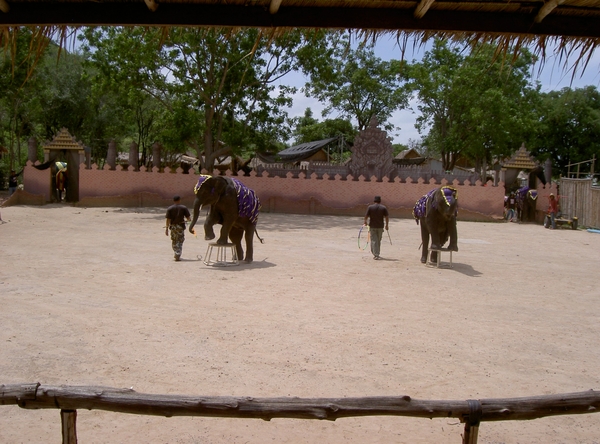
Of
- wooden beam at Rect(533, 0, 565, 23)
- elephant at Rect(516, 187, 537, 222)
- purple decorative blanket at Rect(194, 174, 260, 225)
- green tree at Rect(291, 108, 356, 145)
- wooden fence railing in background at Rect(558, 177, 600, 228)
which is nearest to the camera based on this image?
wooden beam at Rect(533, 0, 565, 23)

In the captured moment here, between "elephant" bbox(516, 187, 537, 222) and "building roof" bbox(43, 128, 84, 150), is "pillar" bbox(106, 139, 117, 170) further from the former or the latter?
"elephant" bbox(516, 187, 537, 222)

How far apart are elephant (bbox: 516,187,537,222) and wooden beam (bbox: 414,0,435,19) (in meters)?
22.2

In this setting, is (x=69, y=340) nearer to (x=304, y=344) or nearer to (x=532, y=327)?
(x=304, y=344)

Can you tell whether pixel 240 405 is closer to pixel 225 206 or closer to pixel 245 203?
pixel 225 206

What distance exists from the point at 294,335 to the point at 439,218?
6628 mm

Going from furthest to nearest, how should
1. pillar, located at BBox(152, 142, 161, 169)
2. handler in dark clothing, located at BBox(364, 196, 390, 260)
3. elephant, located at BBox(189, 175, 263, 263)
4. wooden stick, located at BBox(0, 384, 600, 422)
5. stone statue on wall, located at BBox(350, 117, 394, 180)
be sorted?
pillar, located at BBox(152, 142, 161, 169) → stone statue on wall, located at BBox(350, 117, 394, 180) → handler in dark clothing, located at BBox(364, 196, 390, 260) → elephant, located at BBox(189, 175, 263, 263) → wooden stick, located at BBox(0, 384, 600, 422)

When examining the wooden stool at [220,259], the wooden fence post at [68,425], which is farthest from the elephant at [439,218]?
the wooden fence post at [68,425]

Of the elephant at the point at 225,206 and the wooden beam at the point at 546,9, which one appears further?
the elephant at the point at 225,206

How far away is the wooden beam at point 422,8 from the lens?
3.60 meters

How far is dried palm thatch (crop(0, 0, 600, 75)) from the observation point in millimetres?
3771

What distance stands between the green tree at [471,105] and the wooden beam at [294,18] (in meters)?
28.9

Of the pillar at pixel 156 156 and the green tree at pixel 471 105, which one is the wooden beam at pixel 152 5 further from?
the green tree at pixel 471 105

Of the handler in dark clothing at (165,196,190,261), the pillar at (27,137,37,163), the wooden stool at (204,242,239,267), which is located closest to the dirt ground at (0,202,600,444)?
the wooden stool at (204,242,239,267)

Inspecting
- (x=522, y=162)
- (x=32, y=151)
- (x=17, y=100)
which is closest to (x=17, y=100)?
(x=17, y=100)
